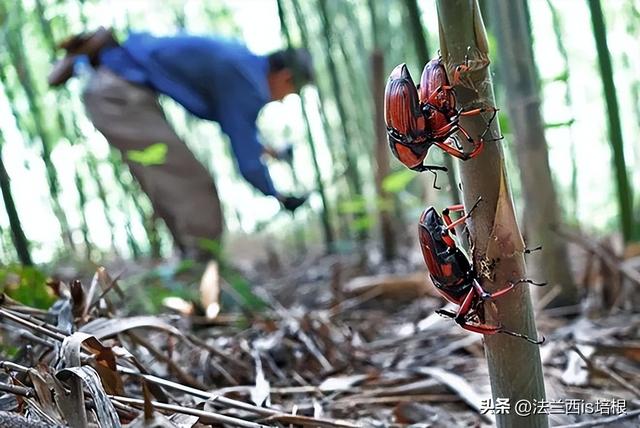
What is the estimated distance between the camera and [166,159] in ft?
13.3

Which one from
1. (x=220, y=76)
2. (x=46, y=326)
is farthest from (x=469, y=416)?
(x=220, y=76)

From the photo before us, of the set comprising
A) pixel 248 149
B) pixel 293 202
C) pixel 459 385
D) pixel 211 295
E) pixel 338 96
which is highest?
pixel 338 96

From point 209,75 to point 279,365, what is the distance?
103 inches

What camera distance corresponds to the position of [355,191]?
519 centimetres

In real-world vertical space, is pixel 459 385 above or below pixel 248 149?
below

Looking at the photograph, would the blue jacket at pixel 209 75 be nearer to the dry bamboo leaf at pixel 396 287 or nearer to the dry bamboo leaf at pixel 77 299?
the dry bamboo leaf at pixel 396 287

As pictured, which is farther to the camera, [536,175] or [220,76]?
[220,76]

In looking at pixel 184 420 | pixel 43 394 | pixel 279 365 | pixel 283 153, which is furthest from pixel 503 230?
pixel 283 153

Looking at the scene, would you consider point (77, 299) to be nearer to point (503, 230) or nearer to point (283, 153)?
point (503, 230)

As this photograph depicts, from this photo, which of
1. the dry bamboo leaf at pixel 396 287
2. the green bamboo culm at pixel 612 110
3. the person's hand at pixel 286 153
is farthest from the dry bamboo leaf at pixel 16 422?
the person's hand at pixel 286 153

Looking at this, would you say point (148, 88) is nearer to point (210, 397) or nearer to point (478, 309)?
point (210, 397)

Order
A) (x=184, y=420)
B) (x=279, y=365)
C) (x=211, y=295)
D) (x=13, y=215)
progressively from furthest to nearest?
(x=211, y=295) < (x=13, y=215) < (x=279, y=365) < (x=184, y=420)

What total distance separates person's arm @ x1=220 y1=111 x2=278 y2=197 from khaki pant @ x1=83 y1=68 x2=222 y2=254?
29 centimetres

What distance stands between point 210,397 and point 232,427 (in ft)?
0.21
